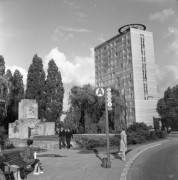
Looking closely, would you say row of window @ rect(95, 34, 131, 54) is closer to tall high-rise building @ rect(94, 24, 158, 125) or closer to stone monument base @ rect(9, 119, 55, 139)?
tall high-rise building @ rect(94, 24, 158, 125)

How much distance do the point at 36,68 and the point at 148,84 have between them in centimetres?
5071

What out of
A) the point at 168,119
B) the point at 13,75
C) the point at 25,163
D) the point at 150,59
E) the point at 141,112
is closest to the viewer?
the point at 25,163

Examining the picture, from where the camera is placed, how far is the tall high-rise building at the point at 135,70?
89.6 meters

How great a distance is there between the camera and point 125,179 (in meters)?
9.36

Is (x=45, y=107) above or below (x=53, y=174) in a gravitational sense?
above

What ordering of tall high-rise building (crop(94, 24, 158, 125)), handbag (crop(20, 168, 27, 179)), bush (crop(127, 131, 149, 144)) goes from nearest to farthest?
handbag (crop(20, 168, 27, 179)), bush (crop(127, 131, 149, 144)), tall high-rise building (crop(94, 24, 158, 125))

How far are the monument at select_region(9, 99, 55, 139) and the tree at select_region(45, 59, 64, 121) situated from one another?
970 centimetres

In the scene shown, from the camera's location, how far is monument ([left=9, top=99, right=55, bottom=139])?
38.5 metres

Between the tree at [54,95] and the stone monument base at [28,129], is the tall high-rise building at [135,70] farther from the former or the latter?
the stone monument base at [28,129]

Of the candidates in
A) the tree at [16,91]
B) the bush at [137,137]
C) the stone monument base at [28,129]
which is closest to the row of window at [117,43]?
the tree at [16,91]

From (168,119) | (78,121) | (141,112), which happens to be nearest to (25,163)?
(78,121)

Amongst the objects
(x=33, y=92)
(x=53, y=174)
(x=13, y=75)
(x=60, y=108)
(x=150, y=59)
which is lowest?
(x=53, y=174)

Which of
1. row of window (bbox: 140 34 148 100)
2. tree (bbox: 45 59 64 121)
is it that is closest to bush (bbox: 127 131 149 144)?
tree (bbox: 45 59 64 121)

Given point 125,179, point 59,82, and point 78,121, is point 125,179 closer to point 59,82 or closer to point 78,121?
point 78,121
